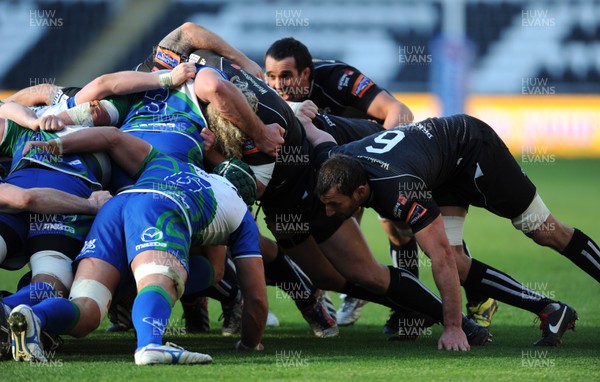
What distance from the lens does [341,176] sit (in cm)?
559

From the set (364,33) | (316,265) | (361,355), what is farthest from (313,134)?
(364,33)

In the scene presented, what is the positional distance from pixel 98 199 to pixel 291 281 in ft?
5.61

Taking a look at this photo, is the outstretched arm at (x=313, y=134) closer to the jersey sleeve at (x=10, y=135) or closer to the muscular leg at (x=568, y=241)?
the muscular leg at (x=568, y=241)

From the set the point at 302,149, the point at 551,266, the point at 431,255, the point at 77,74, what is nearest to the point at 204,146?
the point at 302,149

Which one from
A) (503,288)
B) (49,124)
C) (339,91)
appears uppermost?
(49,124)

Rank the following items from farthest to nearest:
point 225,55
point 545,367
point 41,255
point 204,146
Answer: point 225,55 → point 204,146 → point 41,255 → point 545,367

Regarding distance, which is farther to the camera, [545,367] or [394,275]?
[394,275]

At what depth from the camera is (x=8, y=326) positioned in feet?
16.0

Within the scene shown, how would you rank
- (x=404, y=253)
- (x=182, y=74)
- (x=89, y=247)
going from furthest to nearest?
(x=404, y=253), (x=182, y=74), (x=89, y=247)

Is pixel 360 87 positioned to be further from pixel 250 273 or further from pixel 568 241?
pixel 250 273

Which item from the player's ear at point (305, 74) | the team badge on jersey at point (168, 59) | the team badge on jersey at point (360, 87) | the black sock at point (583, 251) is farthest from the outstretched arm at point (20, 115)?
the black sock at point (583, 251)

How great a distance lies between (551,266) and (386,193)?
16.8 ft

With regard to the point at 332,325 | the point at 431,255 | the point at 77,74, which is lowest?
the point at 77,74

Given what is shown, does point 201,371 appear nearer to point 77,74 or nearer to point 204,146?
point 204,146
